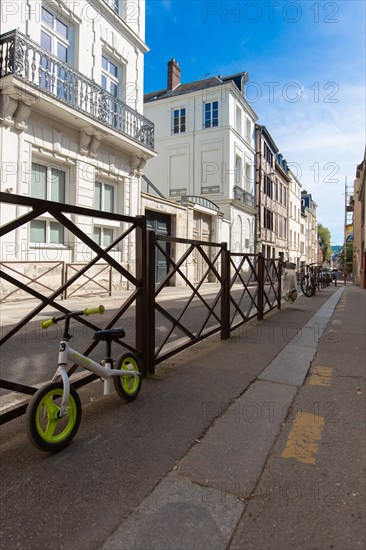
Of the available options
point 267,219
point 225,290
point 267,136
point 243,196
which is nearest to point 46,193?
point 225,290

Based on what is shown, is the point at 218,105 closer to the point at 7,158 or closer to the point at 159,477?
the point at 7,158

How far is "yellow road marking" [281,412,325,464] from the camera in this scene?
2215 mm

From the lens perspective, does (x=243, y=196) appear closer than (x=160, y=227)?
No

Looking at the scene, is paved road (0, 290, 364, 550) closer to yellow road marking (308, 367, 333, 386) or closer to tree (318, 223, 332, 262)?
yellow road marking (308, 367, 333, 386)

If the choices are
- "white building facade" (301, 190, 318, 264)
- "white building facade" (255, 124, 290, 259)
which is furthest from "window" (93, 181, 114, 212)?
"white building facade" (301, 190, 318, 264)

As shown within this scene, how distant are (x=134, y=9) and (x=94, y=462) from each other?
1720cm

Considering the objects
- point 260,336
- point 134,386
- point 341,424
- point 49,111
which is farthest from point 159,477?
point 49,111

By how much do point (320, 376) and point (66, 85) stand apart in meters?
11.3

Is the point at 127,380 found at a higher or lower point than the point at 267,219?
lower

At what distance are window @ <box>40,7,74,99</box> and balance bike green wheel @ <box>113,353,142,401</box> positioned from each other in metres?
10.0

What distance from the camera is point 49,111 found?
34.6 feet

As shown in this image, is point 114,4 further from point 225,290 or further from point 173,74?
point 225,290

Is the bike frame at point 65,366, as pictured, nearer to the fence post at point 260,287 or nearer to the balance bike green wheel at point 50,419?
the balance bike green wheel at point 50,419

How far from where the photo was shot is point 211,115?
24.0 m
